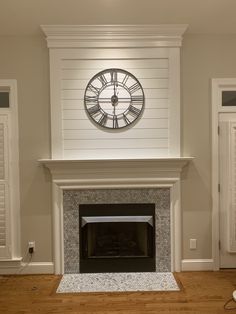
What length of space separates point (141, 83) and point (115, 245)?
1963 millimetres

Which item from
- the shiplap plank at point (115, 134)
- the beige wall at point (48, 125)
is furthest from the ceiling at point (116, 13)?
the shiplap plank at point (115, 134)

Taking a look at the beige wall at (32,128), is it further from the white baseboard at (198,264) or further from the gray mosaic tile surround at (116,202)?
the white baseboard at (198,264)

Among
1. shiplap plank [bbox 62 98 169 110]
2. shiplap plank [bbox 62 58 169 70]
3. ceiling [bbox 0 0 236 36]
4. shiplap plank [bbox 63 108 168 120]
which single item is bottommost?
shiplap plank [bbox 63 108 168 120]

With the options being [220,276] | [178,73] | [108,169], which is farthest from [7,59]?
[220,276]

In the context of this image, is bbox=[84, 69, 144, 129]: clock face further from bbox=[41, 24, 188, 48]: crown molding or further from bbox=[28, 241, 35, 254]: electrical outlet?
bbox=[28, 241, 35, 254]: electrical outlet

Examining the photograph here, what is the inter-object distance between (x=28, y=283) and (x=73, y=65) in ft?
8.23

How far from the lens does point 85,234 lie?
332cm

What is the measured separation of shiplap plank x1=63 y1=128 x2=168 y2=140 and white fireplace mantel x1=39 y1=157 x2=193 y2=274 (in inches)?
12.0

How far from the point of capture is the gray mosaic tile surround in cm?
329

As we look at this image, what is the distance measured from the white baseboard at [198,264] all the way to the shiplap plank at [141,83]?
2.10 m

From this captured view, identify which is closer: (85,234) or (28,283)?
(28,283)

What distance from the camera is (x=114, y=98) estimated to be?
3.25 metres

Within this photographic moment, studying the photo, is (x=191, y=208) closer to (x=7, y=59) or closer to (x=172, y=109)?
(x=172, y=109)

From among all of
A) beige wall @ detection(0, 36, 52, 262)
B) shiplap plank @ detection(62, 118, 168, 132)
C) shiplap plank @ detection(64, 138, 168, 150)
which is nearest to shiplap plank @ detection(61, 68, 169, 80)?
beige wall @ detection(0, 36, 52, 262)
